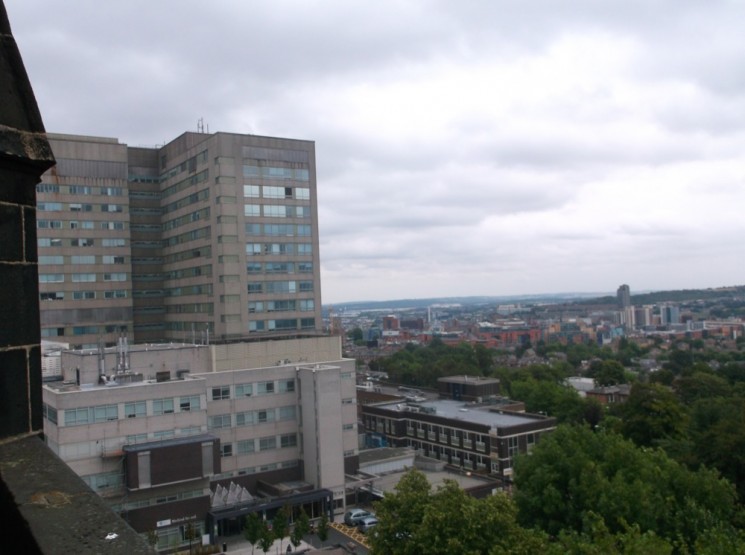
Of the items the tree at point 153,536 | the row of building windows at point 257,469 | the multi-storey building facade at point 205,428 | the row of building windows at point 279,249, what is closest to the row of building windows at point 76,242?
the row of building windows at point 279,249

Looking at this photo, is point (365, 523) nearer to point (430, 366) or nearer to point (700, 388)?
point (700, 388)

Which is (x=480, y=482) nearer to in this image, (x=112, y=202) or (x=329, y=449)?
(x=329, y=449)

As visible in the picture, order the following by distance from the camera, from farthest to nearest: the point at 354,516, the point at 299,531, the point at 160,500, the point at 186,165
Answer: the point at 186,165 → the point at 354,516 → the point at 160,500 → the point at 299,531

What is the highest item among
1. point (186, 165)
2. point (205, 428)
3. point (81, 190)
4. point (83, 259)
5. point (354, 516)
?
point (186, 165)

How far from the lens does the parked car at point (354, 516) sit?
42.0 meters

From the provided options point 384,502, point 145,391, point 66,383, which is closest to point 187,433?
point 145,391

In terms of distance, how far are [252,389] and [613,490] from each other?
2425 centimetres

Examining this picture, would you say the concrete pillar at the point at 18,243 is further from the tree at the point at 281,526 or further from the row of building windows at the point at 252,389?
the row of building windows at the point at 252,389

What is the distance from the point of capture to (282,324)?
52.5m

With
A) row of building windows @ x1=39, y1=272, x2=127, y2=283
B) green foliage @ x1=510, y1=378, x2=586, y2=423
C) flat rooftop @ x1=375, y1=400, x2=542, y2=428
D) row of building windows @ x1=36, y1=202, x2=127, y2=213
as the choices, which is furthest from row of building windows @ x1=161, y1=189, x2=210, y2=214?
green foliage @ x1=510, y1=378, x2=586, y2=423

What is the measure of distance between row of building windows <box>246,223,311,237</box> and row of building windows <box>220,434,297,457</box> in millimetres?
15939

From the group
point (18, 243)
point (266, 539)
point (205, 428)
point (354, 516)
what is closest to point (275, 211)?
point (205, 428)

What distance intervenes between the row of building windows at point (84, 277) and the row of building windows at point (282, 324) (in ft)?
57.3

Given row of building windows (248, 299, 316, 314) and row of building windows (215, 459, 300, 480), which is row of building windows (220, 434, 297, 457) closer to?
row of building windows (215, 459, 300, 480)
